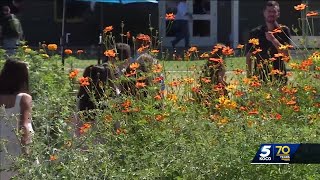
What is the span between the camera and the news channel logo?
3.74m

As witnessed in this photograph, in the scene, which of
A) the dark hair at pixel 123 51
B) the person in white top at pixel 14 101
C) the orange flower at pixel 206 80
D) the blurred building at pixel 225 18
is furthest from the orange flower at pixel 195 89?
the blurred building at pixel 225 18

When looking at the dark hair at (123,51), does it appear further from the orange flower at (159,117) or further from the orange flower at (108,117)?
the orange flower at (159,117)

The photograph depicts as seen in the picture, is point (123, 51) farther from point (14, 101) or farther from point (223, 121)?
point (223, 121)

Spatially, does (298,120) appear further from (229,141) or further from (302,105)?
(229,141)

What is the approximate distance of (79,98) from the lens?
226 inches

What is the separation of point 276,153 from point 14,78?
2620 mm

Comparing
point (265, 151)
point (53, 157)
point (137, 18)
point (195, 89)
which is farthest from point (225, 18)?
point (265, 151)

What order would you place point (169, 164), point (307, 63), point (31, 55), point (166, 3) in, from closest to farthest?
point (169, 164) → point (307, 63) → point (31, 55) → point (166, 3)

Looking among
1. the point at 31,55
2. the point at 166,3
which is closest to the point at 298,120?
the point at 31,55

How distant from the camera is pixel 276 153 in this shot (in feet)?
12.4

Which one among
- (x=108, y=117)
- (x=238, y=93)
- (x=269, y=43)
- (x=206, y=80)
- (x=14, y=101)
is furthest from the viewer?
(x=269, y=43)

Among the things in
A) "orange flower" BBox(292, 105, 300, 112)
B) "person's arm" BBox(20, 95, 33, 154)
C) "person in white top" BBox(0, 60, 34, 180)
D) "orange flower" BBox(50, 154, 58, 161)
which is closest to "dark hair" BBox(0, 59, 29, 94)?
"person in white top" BBox(0, 60, 34, 180)

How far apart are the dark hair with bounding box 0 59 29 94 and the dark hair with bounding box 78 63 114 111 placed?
1.39 ft

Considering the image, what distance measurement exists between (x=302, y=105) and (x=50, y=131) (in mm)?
1622
